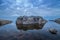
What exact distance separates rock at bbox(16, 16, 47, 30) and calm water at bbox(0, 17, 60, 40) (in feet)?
0.21

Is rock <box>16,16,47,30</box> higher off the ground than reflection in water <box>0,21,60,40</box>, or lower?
higher

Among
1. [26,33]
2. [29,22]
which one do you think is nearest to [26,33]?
[26,33]

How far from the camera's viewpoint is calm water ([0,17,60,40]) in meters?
1.96

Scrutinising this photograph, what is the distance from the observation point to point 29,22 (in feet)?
6.51

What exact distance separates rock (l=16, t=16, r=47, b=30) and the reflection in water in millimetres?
68

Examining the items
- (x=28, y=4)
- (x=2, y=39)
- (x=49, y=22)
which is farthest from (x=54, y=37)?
(x=2, y=39)

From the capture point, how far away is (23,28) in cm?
200

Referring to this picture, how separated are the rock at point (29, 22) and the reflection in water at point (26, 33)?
68mm

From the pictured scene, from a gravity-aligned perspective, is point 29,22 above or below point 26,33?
above

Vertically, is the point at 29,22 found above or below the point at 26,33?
above

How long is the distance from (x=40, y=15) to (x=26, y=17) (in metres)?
0.25

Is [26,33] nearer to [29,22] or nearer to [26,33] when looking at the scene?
[26,33]

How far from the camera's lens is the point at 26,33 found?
6.52 ft

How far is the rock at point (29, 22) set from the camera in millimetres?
1981
